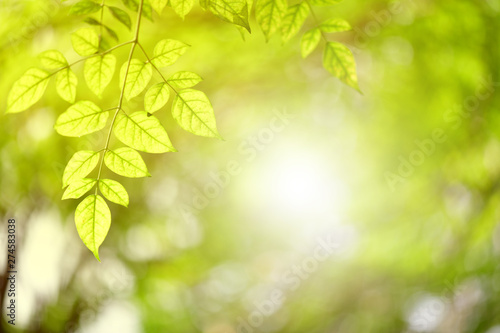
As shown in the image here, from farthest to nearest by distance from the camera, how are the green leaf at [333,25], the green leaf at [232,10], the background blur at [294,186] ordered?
the background blur at [294,186]
the green leaf at [333,25]
the green leaf at [232,10]

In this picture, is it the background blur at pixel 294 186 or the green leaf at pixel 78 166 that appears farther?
the background blur at pixel 294 186

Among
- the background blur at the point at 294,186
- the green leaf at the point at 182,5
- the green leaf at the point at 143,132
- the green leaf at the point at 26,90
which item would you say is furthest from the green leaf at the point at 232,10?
the background blur at the point at 294,186

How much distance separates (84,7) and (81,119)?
6.5 inches

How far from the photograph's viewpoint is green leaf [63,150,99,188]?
0.45m

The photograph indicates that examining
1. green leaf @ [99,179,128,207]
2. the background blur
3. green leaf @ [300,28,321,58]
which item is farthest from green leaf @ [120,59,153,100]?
the background blur

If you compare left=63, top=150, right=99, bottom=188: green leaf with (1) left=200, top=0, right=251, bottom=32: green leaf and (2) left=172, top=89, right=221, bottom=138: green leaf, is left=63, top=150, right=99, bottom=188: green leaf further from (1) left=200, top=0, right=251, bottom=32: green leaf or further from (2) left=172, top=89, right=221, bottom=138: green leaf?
(1) left=200, top=0, right=251, bottom=32: green leaf

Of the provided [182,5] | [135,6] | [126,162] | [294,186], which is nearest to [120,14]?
[135,6]

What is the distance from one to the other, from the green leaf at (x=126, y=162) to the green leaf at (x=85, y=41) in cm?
16

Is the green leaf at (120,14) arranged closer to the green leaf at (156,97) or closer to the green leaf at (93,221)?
the green leaf at (156,97)

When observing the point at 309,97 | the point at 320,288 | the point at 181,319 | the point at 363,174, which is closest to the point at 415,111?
the point at 363,174

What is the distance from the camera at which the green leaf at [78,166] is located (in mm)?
448

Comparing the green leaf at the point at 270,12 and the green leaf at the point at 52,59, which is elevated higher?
the green leaf at the point at 270,12

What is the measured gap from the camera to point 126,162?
0.44 meters

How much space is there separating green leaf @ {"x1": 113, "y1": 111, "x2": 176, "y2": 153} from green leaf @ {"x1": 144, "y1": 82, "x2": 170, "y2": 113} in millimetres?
15
